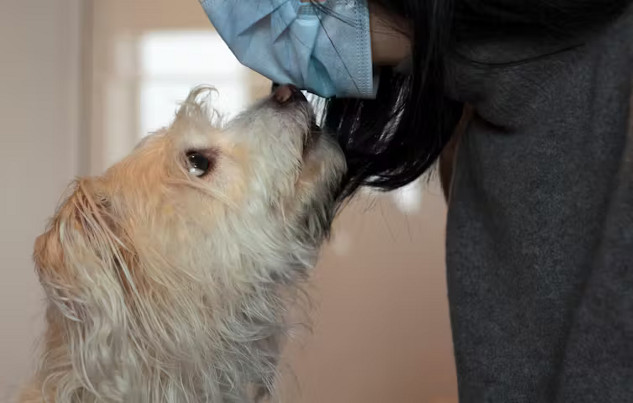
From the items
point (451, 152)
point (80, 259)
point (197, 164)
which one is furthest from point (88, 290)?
point (451, 152)

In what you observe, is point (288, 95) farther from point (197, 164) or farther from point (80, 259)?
point (80, 259)

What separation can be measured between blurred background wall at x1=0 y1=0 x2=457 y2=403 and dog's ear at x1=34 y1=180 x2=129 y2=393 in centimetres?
59

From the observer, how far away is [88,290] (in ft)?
2.00

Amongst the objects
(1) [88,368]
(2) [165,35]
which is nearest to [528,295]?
(1) [88,368]

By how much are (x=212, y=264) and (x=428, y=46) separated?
30 centimetres

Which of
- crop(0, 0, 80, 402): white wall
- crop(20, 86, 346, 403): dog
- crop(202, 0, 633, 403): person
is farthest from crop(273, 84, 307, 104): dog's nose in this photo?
crop(0, 0, 80, 402): white wall

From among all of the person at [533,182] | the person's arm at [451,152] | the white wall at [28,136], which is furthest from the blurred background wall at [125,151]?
the person at [533,182]

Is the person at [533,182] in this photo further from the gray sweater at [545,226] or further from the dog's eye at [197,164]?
the dog's eye at [197,164]

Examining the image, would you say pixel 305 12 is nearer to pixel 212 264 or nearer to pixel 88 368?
pixel 212 264

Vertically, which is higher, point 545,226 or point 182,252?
point 545,226

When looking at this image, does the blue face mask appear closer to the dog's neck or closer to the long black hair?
the long black hair

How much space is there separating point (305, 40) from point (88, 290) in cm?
30

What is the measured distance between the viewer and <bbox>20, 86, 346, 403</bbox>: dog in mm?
623

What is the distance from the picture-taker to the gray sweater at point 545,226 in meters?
0.43
